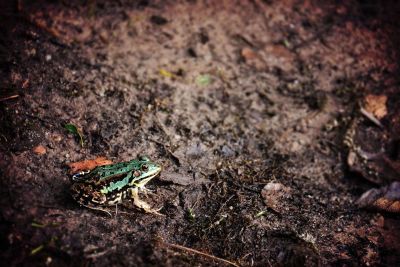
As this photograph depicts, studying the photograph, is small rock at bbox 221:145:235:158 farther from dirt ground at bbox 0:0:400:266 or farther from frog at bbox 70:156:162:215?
frog at bbox 70:156:162:215

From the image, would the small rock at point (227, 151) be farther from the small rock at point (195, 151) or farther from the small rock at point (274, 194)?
the small rock at point (274, 194)

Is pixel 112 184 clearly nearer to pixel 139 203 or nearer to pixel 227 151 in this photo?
pixel 139 203

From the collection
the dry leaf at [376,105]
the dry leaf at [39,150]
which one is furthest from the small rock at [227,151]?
the dry leaf at [376,105]

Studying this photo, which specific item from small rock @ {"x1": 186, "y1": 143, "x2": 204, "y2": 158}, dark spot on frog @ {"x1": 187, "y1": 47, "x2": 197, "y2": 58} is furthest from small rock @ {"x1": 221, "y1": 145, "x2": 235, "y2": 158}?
dark spot on frog @ {"x1": 187, "y1": 47, "x2": 197, "y2": 58}

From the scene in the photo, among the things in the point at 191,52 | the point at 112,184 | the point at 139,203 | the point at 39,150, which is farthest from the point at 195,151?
the point at 191,52

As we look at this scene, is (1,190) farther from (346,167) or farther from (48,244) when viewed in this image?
(346,167)

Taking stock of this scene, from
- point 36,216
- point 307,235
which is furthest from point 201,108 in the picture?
point 36,216
